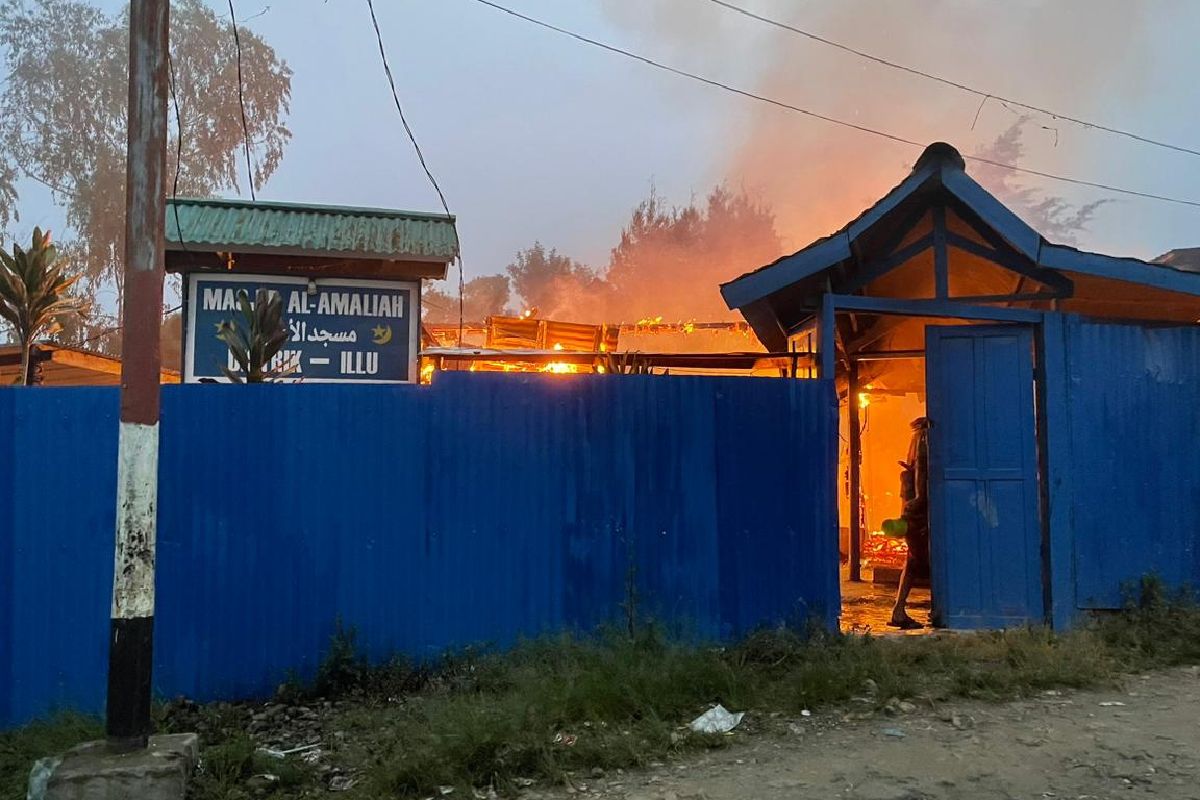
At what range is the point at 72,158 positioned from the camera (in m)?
25.8

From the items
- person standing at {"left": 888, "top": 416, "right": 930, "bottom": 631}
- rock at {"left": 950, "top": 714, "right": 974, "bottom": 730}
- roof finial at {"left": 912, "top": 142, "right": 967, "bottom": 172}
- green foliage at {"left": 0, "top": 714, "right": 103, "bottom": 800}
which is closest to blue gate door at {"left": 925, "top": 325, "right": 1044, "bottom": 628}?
person standing at {"left": 888, "top": 416, "right": 930, "bottom": 631}

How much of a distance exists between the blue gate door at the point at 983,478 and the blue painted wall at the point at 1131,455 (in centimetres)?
31

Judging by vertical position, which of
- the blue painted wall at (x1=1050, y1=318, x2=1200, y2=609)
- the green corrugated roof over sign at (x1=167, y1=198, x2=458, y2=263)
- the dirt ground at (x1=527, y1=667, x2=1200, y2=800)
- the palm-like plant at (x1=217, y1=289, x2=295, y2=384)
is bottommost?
the dirt ground at (x1=527, y1=667, x2=1200, y2=800)

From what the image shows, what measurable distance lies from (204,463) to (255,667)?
4.65 feet

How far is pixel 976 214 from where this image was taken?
640cm

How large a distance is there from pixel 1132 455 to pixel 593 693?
4.91 meters

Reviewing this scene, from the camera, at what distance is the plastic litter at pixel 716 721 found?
4.67 meters

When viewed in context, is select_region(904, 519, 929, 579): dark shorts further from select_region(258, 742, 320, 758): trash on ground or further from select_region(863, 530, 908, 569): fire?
select_region(258, 742, 320, 758): trash on ground

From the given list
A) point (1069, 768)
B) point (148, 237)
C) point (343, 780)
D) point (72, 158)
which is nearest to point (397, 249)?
point (148, 237)

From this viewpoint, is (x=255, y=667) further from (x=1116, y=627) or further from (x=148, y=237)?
(x=1116, y=627)

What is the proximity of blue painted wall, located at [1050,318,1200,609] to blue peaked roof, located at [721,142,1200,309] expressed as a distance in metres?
0.46

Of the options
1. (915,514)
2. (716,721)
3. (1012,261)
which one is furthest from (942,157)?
(716,721)

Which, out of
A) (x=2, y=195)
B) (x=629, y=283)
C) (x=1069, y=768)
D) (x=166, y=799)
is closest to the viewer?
(x=166, y=799)

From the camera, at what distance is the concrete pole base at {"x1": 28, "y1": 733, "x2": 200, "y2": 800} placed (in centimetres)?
371
